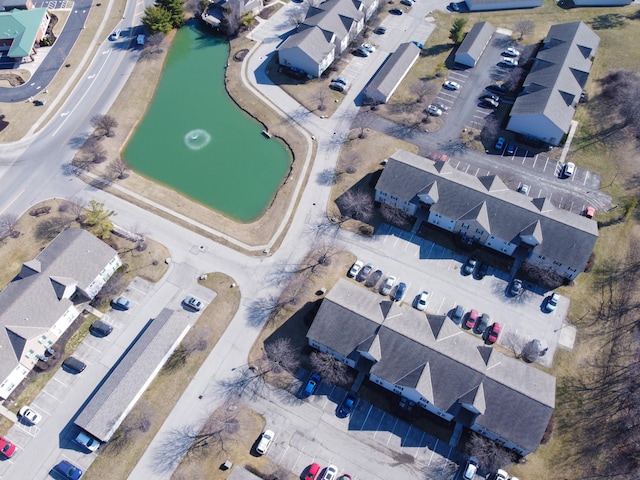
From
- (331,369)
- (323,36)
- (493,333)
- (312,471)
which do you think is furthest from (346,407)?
(323,36)

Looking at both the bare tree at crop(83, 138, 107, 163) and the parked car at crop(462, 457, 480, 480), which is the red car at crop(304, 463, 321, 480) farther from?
the bare tree at crop(83, 138, 107, 163)

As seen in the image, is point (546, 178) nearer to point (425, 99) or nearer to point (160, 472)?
point (425, 99)

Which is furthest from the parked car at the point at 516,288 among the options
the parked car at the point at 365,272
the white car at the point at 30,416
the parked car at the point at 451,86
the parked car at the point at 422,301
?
the white car at the point at 30,416

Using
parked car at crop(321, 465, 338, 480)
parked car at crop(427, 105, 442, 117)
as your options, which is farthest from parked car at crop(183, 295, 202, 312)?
parked car at crop(427, 105, 442, 117)

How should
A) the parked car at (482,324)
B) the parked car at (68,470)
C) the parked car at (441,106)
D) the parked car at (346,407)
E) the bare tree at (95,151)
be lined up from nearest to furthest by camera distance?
1. the parked car at (68,470)
2. the parked car at (346,407)
3. the parked car at (482,324)
4. the bare tree at (95,151)
5. the parked car at (441,106)

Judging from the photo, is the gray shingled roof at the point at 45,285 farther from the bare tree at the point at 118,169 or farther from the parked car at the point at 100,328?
the bare tree at the point at 118,169

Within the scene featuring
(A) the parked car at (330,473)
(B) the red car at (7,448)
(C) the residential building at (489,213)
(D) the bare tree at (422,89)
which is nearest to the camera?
(A) the parked car at (330,473)
